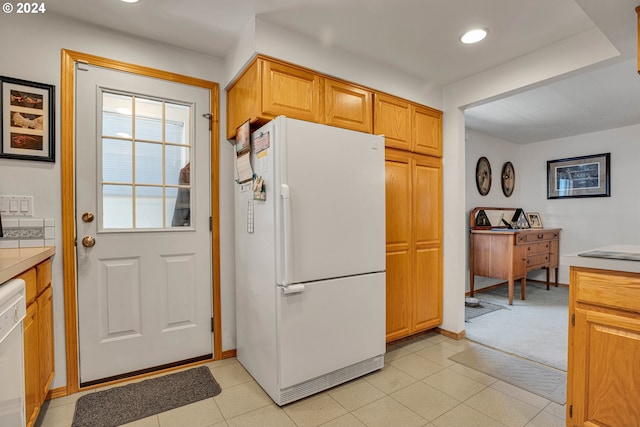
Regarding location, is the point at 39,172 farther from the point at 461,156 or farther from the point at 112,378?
the point at 461,156

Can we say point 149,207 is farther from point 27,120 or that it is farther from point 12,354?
point 12,354

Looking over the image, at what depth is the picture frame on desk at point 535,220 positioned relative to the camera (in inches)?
208

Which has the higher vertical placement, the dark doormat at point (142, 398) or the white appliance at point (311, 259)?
the white appliance at point (311, 259)

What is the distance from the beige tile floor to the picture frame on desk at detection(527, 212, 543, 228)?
13.0ft

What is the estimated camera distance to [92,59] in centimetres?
204

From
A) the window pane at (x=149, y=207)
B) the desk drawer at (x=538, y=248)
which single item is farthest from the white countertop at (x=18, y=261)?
the desk drawer at (x=538, y=248)

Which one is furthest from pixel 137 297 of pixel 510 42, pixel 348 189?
pixel 510 42

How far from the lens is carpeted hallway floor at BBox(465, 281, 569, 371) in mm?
2652

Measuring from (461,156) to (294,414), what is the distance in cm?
248

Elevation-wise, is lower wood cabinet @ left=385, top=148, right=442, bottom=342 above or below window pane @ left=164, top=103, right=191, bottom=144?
below

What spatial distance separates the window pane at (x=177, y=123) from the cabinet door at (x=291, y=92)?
0.76 meters

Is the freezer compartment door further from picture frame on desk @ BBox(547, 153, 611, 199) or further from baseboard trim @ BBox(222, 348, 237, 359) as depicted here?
picture frame on desk @ BBox(547, 153, 611, 199)

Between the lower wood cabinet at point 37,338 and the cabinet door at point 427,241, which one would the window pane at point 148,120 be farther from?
the cabinet door at point 427,241

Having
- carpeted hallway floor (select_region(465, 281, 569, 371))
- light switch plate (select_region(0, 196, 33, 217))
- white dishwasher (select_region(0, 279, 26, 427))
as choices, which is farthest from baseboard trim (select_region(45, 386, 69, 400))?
carpeted hallway floor (select_region(465, 281, 569, 371))
